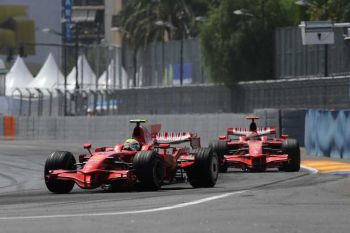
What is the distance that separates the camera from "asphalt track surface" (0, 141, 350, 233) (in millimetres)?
11180

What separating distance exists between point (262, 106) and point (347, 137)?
56.2 feet

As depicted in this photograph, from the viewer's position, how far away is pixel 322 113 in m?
31.1

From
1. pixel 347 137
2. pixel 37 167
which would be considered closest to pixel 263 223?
pixel 37 167

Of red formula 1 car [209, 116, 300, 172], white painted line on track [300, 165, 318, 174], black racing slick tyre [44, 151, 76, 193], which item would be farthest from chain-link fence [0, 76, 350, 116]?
black racing slick tyre [44, 151, 76, 193]

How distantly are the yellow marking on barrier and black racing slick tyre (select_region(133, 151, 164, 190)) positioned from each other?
735 cm

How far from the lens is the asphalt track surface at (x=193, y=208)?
1118 cm

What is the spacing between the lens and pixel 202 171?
18156 mm

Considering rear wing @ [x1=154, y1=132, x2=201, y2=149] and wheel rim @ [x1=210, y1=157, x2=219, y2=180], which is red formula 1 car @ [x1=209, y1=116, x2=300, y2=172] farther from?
wheel rim @ [x1=210, y1=157, x2=219, y2=180]

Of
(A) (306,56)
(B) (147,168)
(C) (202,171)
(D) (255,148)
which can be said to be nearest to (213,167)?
(C) (202,171)

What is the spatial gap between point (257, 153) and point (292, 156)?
0.77 m

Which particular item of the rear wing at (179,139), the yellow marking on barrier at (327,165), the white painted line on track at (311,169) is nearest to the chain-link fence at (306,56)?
the yellow marking on barrier at (327,165)

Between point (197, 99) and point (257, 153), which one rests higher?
point (197, 99)

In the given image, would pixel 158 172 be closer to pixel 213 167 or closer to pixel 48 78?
pixel 213 167

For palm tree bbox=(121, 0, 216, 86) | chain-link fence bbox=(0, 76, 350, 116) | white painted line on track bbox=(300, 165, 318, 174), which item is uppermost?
palm tree bbox=(121, 0, 216, 86)
